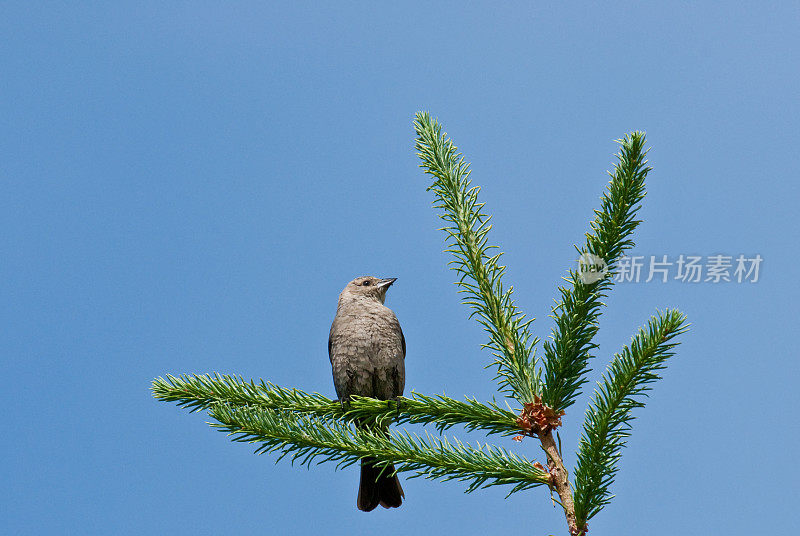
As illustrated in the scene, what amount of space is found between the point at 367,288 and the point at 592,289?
4240 millimetres

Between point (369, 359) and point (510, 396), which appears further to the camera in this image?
point (369, 359)

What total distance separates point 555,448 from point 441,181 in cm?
145

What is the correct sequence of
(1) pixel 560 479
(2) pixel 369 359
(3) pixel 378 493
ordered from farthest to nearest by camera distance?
(2) pixel 369 359 < (3) pixel 378 493 < (1) pixel 560 479

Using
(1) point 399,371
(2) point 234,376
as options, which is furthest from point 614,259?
(1) point 399,371

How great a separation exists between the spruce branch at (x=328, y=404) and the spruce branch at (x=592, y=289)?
273 mm

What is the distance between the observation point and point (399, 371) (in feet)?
20.5

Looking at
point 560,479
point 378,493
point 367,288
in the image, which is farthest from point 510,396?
point 367,288

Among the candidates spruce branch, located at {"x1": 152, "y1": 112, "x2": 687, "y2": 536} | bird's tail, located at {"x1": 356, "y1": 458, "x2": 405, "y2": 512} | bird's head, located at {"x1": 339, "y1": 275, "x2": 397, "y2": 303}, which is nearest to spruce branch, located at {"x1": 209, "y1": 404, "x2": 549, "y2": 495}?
spruce branch, located at {"x1": 152, "y1": 112, "x2": 687, "y2": 536}

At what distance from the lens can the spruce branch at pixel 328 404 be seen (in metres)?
3.22

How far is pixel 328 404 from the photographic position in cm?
387

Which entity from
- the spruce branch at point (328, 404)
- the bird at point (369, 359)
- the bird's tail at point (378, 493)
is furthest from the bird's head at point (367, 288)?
the spruce branch at point (328, 404)

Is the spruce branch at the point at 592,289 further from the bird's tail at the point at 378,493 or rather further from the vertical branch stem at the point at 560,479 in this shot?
the bird's tail at the point at 378,493

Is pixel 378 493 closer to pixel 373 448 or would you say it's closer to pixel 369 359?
pixel 369 359

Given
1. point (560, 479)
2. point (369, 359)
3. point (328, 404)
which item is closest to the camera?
point (560, 479)
